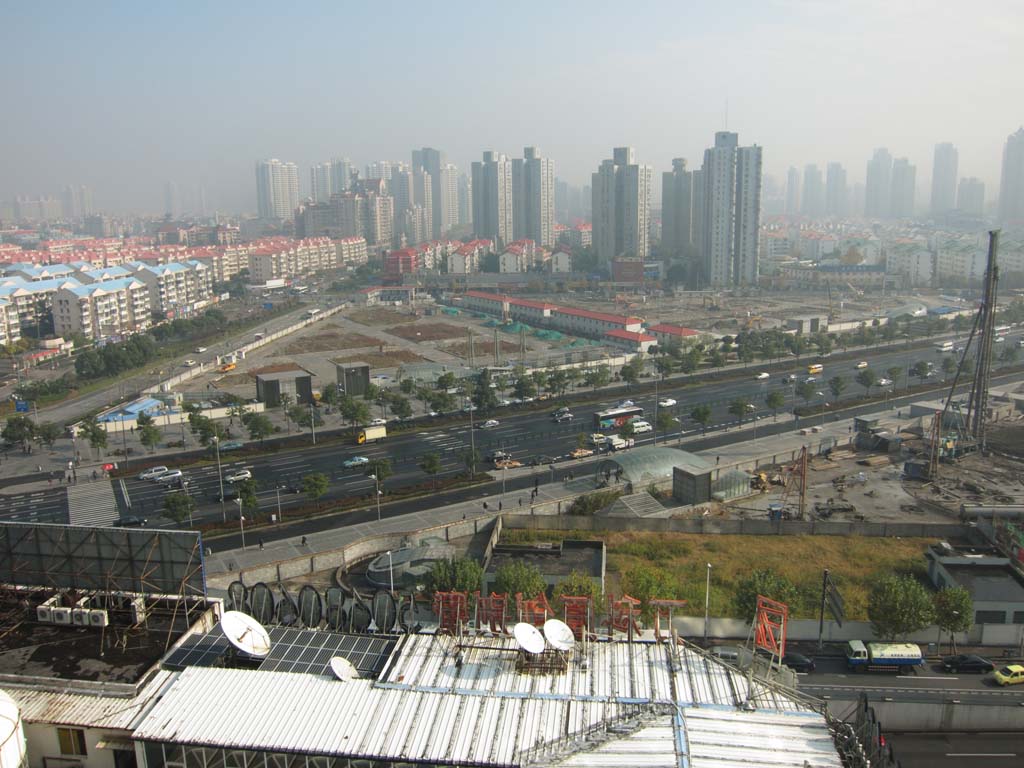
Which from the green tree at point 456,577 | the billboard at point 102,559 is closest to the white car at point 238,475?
the green tree at point 456,577

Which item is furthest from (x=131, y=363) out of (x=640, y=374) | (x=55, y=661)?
(x=55, y=661)

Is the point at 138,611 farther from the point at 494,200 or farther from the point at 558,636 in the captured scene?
the point at 494,200

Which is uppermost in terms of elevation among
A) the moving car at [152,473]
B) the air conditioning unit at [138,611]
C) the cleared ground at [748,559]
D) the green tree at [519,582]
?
the air conditioning unit at [138,611]

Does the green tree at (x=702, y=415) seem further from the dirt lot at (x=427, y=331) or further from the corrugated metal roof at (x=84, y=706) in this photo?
the dirt lot at (x=427, y=331)

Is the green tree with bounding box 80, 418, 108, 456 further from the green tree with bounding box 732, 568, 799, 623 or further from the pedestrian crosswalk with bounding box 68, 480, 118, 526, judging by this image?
the green tree with bounding box 732, 568, 799, 623

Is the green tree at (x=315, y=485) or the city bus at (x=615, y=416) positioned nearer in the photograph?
the green tree at (x=315, y=485)

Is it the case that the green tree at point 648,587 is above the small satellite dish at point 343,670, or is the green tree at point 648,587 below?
below
